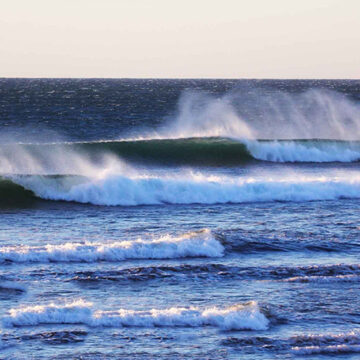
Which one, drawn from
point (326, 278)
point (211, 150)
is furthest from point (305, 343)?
point (211, 150)

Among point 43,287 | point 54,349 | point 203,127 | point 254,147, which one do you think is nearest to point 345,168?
point 254,147

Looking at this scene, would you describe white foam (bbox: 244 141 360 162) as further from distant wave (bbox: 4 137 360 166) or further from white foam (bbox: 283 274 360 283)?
white foam (bbox: 283 274 360 283)

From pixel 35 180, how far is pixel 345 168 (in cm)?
1277

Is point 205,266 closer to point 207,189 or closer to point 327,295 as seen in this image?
point 327,295

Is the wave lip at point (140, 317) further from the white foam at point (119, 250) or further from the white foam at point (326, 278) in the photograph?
the white foam at point (119, 250)

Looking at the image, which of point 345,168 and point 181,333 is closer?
point 181,333

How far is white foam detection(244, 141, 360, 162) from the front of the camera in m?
35.5

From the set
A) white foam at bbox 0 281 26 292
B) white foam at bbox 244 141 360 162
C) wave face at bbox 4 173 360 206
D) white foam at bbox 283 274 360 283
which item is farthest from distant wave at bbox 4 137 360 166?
white foam at bbox 0 281 26 292

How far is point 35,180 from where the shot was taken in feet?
86.3

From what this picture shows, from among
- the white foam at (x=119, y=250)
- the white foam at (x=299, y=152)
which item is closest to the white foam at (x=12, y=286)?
the white foam at (x=119, y=250)

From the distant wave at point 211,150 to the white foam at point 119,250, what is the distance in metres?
16.7

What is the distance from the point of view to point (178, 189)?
25172 mm

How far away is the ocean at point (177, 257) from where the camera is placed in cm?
1238

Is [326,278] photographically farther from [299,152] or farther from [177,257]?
[299,152]
